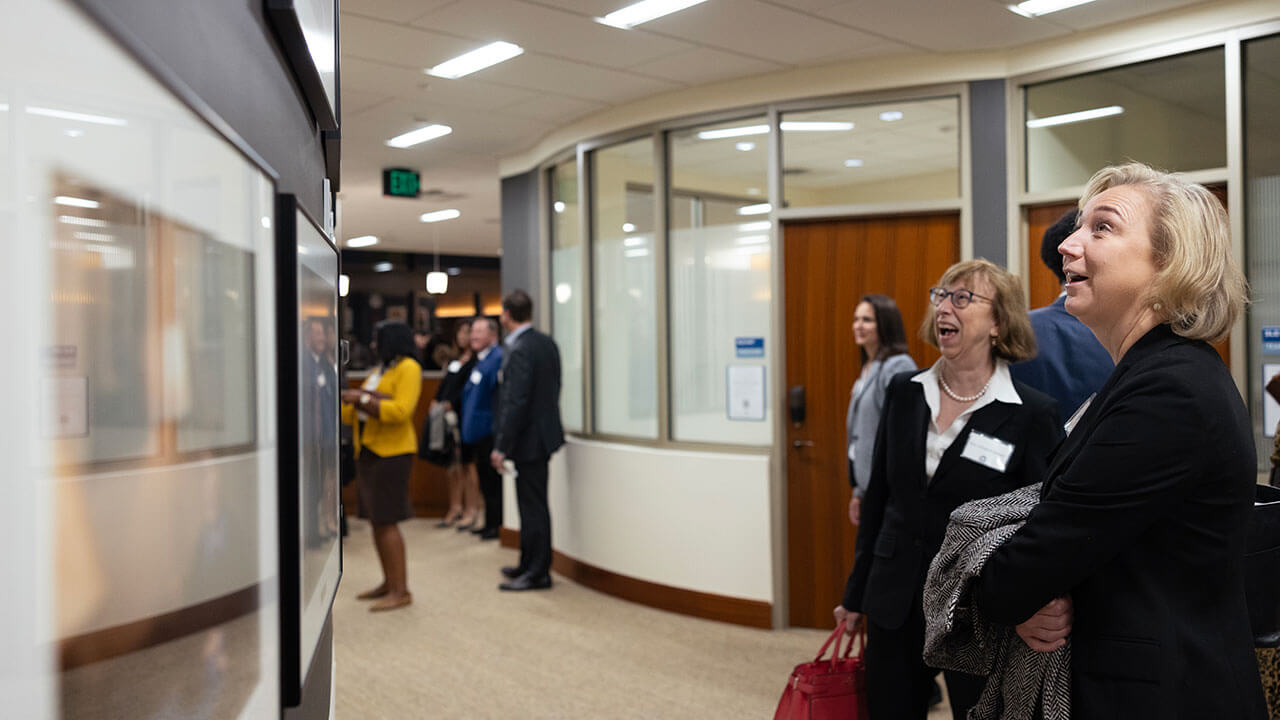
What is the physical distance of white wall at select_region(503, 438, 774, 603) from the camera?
4.96 meters

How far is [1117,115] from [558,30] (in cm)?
260

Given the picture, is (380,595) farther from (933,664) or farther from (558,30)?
(933,664)

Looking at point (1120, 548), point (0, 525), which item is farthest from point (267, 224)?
point (1120, 548)

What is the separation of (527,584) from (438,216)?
6.10m

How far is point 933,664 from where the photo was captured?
158 centimetres

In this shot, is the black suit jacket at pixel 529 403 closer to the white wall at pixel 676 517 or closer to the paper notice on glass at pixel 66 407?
the white wall at pixel 676 517

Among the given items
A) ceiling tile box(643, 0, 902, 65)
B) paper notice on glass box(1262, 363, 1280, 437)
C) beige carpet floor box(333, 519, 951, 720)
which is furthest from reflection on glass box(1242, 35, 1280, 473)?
beige carpet floor box(333, 519, 951, 720)

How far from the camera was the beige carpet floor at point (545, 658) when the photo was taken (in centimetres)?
379

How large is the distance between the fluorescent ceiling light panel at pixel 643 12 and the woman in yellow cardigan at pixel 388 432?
6.14 ft

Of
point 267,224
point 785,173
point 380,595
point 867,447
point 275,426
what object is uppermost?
point 785,173

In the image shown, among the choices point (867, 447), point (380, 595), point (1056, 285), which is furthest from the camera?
point (380, 595)

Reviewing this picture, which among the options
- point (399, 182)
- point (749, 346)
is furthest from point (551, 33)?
point (399, 182)

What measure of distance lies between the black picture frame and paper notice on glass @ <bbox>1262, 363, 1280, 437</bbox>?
12.7ft

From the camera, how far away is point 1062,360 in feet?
8.13
